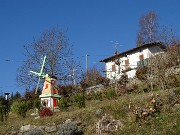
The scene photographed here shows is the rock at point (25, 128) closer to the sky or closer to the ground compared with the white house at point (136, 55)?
closer to the ground

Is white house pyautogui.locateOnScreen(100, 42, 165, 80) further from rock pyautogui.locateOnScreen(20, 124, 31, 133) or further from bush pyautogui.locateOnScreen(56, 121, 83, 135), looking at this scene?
bush pyautogui.locateOnScreen(56, 121, 83, 135)

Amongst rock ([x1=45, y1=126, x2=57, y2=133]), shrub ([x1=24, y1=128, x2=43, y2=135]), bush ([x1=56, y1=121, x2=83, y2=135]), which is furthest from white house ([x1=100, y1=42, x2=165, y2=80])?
bush ([x1=56, y1=121, x2=83, y2=135])

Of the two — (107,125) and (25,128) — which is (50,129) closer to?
(25,128)

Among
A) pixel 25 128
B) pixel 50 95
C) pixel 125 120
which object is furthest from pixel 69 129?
pixel 50 95

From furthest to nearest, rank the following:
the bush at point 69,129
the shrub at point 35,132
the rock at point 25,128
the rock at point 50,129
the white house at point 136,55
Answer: the white house at point 136,55, the rock at point 25,128, the rock at point 50,129, the shrub at point 35,132, the bush at point 69,129

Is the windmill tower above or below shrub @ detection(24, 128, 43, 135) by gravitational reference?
above

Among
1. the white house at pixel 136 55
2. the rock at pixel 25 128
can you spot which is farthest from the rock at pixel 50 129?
the white house at pixel 136 55

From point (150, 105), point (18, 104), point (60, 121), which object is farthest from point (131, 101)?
point (18, 104)

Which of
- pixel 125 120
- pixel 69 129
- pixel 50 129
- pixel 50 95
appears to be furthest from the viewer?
pixel 50 95

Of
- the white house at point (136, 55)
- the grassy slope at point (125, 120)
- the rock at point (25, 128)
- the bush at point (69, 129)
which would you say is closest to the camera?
the grassy slope at point (125, 120)

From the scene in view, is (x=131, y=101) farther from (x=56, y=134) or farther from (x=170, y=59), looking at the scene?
(x=170, y=59)

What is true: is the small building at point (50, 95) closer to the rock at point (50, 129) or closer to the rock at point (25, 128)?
the rock at point (25, 128)

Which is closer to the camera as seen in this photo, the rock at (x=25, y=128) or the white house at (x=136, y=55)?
the rock at (x=25, y=128)

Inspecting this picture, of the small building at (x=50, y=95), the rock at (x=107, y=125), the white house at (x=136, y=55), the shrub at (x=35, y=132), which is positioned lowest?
the shrub at (x=35, y=132)
